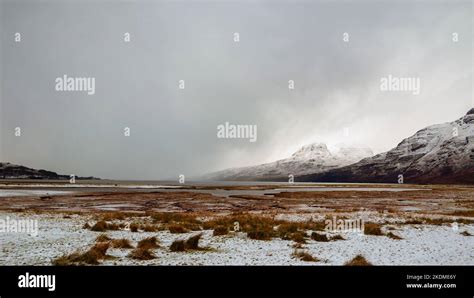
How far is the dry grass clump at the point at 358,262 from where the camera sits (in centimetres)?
1091

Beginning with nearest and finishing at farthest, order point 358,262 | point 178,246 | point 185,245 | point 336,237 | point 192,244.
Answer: point 358,262 < point 178,246 < point 185,245 < point 192,244 < point 336,237

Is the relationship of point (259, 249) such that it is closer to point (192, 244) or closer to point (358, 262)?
point (192, 244)

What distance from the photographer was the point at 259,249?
46.1 ft

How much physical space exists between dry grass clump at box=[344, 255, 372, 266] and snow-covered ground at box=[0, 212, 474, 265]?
402mm

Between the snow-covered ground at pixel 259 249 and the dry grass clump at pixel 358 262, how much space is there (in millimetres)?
402

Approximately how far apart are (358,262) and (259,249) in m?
4.69

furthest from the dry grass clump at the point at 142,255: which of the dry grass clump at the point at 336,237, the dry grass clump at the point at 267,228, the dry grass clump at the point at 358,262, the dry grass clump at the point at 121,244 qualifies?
the dry grass clump at the point at 336,237

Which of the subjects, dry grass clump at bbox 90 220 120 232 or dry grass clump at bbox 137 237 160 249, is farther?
dry grass clump at bbox 90 220 120 232

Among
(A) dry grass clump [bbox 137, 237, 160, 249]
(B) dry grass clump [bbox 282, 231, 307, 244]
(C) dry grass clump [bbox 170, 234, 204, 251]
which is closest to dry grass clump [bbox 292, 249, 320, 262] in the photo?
(B) dry grass clump [bbox 282, 231, 307, 244]

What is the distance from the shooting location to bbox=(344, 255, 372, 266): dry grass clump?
10.9m

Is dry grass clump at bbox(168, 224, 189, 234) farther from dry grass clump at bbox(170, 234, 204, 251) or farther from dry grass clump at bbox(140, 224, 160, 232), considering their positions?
dry grass clump at bbox(170, 234, 204, 251)

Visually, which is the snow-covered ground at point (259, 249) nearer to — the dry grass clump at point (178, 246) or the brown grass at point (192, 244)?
the dry grass clump at point (178, 246)

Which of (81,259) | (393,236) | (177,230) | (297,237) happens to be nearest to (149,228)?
(177,230)
